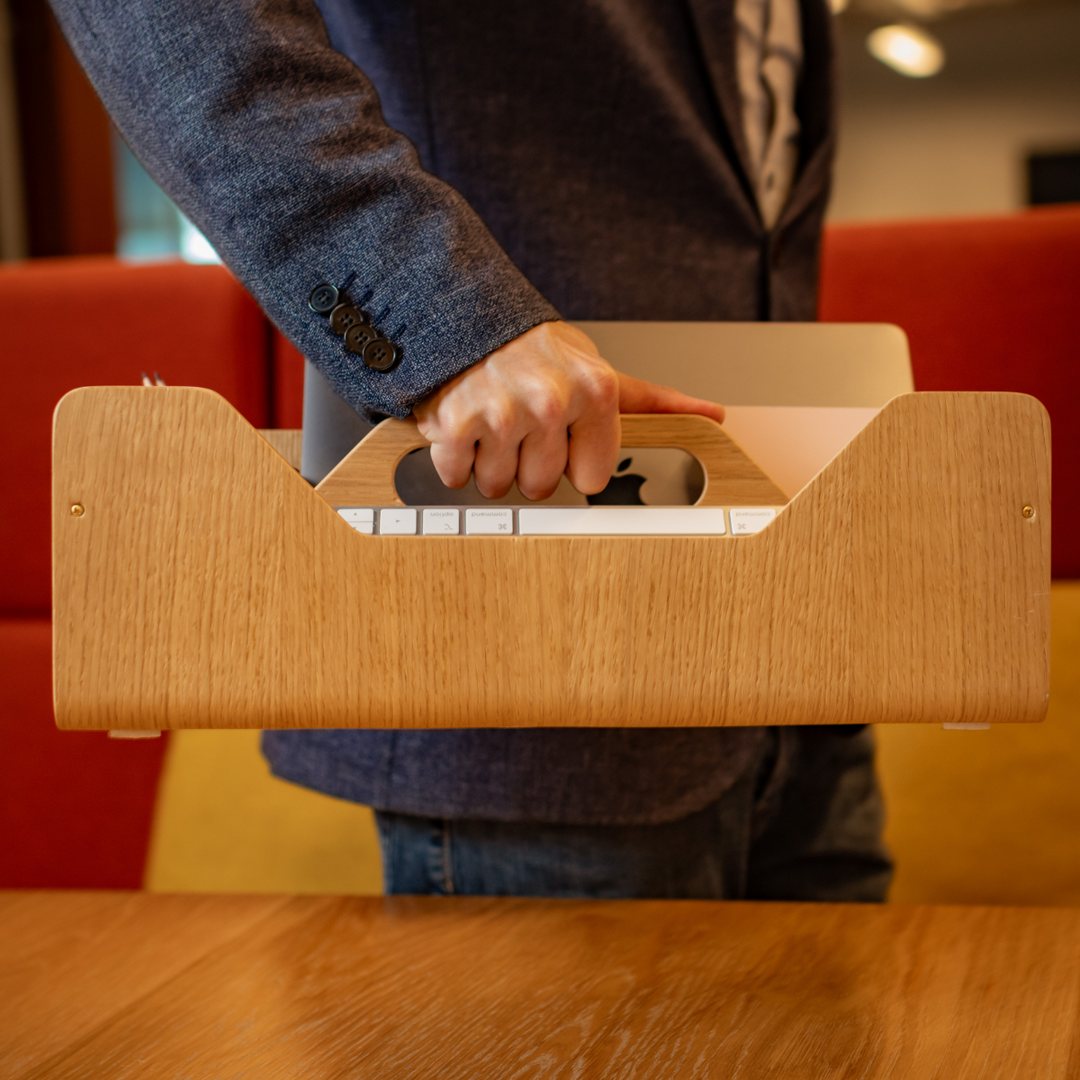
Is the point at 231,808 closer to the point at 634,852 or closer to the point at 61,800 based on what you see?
the point at 61,800

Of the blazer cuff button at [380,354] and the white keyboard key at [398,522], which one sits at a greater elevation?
the blazer cuff button at [380,354]

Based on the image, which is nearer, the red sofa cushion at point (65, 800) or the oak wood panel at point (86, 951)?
the oak wood panel at point (86, 951)

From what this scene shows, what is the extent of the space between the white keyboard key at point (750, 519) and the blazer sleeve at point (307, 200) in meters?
0.10

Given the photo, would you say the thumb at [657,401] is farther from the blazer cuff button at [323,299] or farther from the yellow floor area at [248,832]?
the yellow floor area at [248,832]

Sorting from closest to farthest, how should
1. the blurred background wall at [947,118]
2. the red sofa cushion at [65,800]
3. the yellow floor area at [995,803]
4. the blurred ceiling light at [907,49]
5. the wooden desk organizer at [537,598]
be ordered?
1. the wooden desk organizer at [537,598]
2. the yellow floor area at [995,803]
3. the red sofa cushion at [65,800]
4. the blurred background wall at [947,118]
5. the blurred ceiling light at [907,49]

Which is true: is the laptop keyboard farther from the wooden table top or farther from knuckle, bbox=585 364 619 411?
the wooden table top

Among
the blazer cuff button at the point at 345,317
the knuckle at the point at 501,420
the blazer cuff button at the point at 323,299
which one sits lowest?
the knuckle at the point at 501,420

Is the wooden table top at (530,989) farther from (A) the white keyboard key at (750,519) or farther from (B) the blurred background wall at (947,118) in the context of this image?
(B) the blurred background wall at (947,118)

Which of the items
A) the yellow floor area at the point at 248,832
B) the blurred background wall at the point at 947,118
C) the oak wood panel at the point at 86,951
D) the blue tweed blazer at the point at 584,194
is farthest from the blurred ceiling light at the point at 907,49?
the oak wood panel at the point at 86,951

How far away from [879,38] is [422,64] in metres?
4.61

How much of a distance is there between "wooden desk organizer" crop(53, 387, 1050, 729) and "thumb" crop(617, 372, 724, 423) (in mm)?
51

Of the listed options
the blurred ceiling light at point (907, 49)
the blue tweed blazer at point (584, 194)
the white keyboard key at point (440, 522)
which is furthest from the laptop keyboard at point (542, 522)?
the blurred ceiling light at point (907, 49)

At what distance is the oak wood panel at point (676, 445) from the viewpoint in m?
0.31

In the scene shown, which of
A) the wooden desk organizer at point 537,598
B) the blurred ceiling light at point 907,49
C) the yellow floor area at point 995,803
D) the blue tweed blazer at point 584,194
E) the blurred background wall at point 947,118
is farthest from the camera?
the blurred ceiling light at point 907,49
